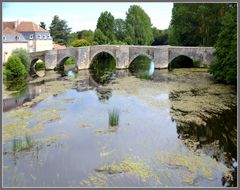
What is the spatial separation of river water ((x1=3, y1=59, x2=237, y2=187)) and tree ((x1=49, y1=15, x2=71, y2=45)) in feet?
105

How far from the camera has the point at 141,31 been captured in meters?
47.3

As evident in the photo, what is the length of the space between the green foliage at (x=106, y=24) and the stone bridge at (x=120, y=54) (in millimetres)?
11578

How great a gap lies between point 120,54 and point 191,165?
21673mm

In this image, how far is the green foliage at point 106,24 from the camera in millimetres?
43094

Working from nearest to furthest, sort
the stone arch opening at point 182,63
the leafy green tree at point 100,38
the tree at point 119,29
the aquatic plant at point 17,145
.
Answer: the aquatic plant at point 17,145 < the stone arch opening at point 182,63 < the leafy green tree at point 100,38 < the tree at point 119,29

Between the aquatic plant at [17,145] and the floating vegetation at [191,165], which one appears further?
the aquatic plant at [17,145]

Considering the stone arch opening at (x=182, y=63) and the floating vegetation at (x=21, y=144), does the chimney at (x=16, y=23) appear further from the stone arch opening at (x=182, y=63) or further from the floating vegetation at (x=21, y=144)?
the floating vegetation at (x=21, y=144)

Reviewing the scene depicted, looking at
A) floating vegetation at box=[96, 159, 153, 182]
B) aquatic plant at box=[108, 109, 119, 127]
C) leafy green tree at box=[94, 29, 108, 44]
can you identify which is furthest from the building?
floating vegetation at box=[96, 159, 153, 182]

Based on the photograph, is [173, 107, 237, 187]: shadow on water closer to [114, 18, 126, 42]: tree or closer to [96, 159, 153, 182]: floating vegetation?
[96, 159, 153, 182]: floating vegetation

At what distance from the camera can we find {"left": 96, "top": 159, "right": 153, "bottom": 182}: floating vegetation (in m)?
9.26

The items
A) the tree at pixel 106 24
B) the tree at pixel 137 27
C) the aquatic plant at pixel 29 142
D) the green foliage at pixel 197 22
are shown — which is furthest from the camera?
the tree at pixel 137 27

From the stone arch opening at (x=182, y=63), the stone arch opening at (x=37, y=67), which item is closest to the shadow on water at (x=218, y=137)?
the stone arch opening at (x=182, y=63)

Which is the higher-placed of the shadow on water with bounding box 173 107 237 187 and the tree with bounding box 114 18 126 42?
the tree with bounding box 114 18 126 42

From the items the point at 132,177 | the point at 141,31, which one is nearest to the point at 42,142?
the point at 132,177
